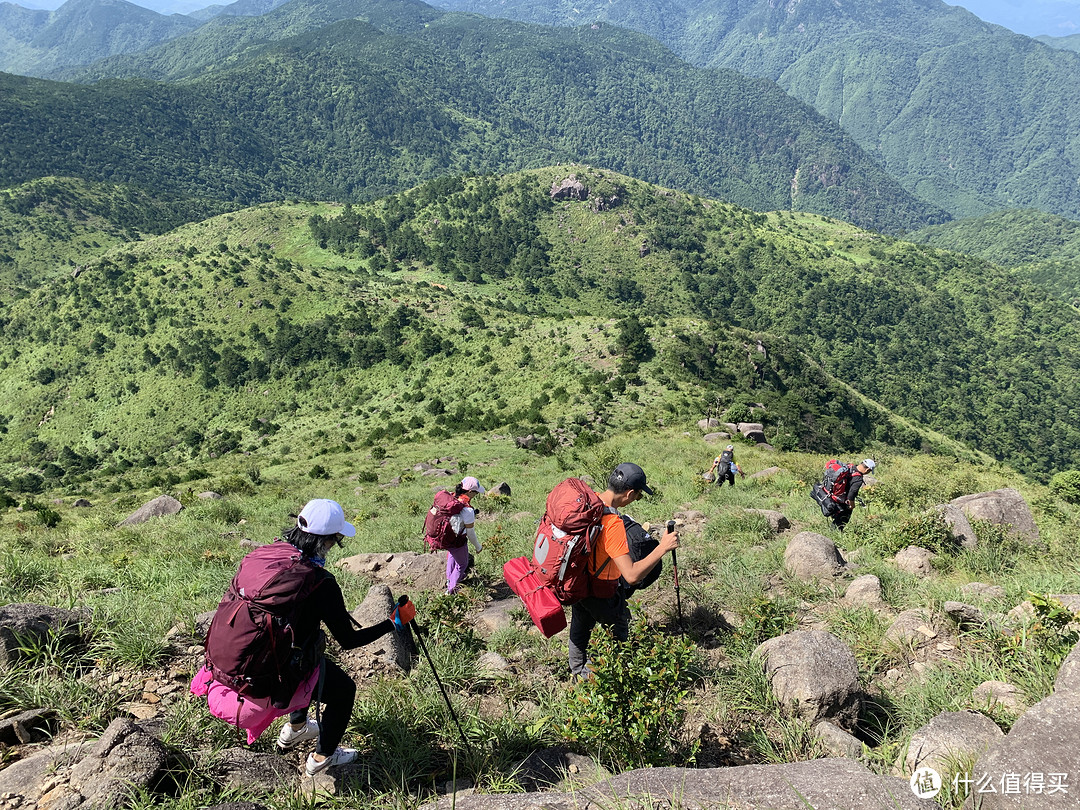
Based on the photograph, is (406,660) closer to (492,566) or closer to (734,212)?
(492,566)

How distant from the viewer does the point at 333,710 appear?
3.83 metres

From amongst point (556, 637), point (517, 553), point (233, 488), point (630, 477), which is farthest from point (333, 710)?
point (233, 488)

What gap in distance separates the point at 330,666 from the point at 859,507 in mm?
11620

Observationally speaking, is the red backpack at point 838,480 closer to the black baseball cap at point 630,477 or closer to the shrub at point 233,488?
the black baseball cap at point 630,477

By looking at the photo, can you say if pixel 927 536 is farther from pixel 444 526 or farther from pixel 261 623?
pixel 261 623

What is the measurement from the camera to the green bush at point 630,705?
154 inches

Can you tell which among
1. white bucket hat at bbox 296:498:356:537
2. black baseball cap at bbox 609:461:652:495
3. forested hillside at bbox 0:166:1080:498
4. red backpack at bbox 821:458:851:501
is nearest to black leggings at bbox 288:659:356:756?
white bucket hat at bbox 296:498:356:537

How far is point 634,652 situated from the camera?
4246mm

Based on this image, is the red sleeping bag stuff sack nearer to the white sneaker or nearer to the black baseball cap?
the black baseball cap

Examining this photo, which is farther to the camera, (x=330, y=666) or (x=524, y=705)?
(x=524, y=705)

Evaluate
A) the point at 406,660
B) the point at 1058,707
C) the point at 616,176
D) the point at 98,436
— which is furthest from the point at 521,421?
the point at 616,176

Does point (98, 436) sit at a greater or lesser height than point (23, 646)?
lesser

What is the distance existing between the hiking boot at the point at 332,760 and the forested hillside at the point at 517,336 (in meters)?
24.8

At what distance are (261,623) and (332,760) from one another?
4.70 feet
